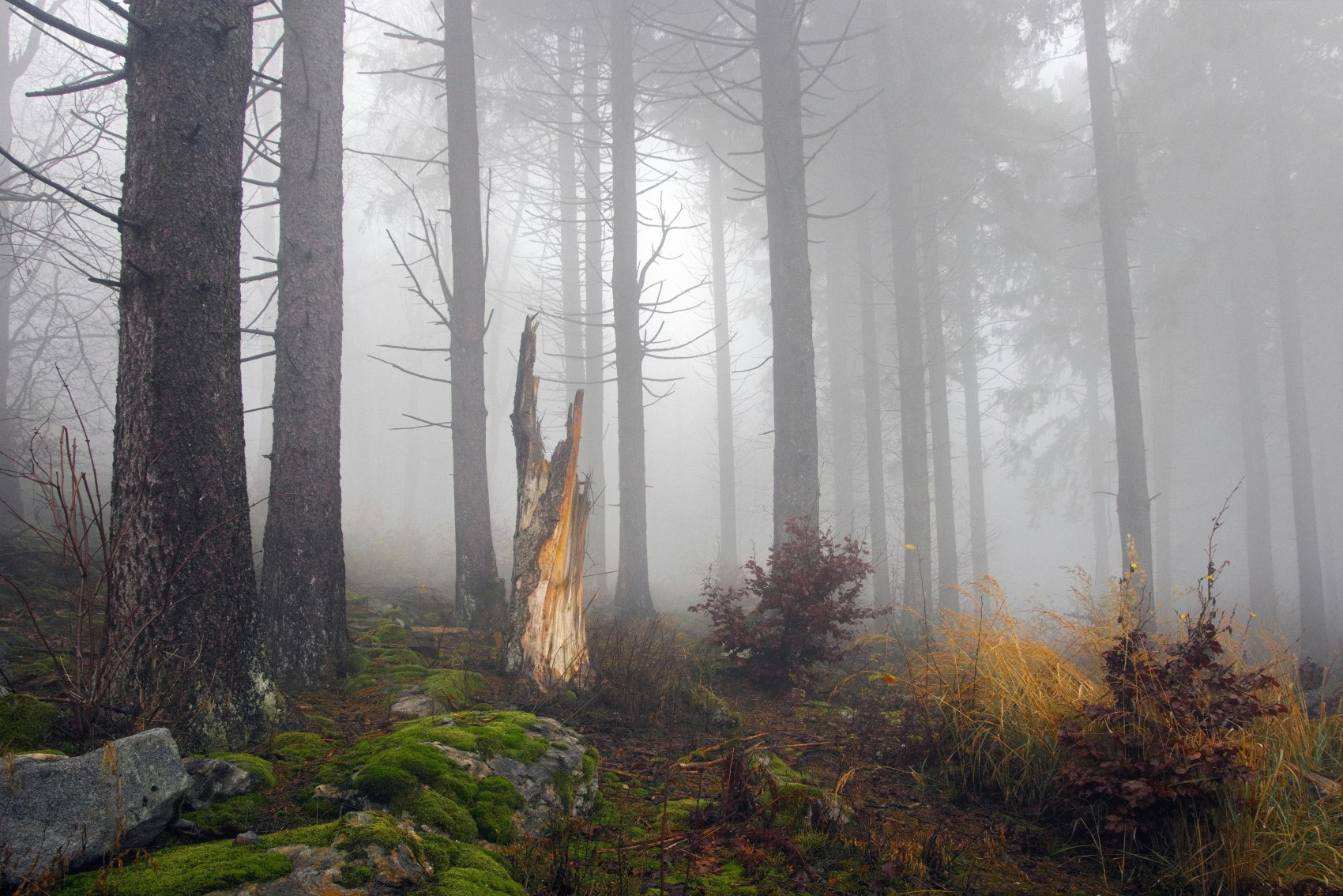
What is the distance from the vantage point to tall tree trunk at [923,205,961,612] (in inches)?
597

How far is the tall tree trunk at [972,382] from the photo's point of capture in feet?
63.9

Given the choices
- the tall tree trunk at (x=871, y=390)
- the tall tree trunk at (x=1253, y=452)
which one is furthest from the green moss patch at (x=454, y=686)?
the tall tree trunk at (x=1253, y=452)

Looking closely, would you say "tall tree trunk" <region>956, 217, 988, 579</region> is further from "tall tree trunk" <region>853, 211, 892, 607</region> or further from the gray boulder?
the gray boulder

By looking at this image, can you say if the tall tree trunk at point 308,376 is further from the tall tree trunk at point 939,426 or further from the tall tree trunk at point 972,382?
the tall tree trunk at point 972,382

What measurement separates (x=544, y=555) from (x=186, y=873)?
3.71 metres

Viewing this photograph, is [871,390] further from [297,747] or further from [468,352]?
[297,747]

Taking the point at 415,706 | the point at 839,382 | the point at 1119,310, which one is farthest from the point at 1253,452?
the point at 415,706

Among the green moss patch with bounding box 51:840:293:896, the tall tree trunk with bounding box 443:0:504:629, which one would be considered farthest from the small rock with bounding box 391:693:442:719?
the tall tree trunk with bounding box 443:0:504:629

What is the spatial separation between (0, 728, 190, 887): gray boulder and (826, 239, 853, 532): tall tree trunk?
17.6 meters

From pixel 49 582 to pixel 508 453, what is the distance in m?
34.9

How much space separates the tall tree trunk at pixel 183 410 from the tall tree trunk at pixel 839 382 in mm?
16611

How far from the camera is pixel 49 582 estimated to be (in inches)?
291

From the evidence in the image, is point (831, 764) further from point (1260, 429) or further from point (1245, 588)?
point (1245, 588)

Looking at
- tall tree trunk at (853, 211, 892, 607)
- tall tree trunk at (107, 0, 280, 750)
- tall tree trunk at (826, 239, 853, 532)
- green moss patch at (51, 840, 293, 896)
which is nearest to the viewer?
green moss patch at (51, 840, 293, 896)
